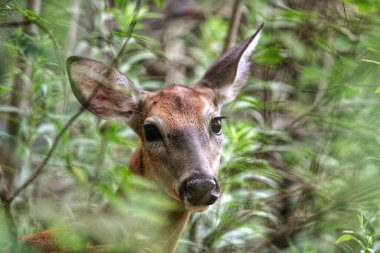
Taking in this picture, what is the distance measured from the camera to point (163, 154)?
4.17 metres

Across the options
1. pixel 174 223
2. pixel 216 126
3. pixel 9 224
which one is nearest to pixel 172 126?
pixel 216 126

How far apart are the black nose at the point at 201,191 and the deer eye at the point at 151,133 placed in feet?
2.16

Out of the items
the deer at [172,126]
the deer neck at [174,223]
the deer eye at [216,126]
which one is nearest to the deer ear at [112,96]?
the deer at [172,126]

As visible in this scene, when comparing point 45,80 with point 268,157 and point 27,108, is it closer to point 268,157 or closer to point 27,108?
point 27,108

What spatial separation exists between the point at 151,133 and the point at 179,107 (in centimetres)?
26

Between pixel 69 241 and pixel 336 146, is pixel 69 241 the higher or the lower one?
the higher one

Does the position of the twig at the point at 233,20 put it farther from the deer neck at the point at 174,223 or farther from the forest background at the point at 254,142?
the deer neck at the point at 174,223

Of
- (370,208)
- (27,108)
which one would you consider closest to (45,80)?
(27,108)

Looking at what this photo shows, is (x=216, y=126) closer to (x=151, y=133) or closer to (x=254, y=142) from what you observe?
(x=151, y=133)

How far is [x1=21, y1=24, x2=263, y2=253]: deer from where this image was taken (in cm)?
380

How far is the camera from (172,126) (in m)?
4.17

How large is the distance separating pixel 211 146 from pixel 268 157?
198 centimetres

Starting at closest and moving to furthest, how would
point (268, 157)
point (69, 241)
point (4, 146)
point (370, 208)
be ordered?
1. point (69, 241)
2. point (370, 208)
3. point (4, 146)
4. point (268, 157)

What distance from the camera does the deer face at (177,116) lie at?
12.4ft
